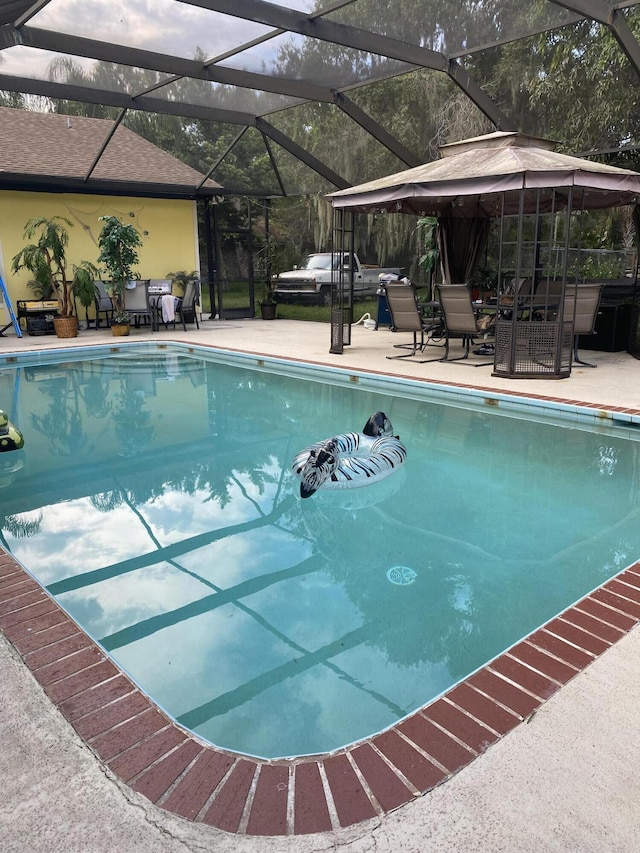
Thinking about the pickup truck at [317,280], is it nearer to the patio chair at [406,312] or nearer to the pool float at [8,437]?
the patio chair at [406,312]

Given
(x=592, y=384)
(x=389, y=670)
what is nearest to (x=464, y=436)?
(x=592, y=384)

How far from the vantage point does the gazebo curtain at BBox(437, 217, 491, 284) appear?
31.9 feet

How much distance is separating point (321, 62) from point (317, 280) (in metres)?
5.59

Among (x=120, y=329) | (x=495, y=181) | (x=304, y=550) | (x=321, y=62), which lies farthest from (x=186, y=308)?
(x=304, y=550)

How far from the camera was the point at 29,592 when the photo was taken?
8.50 feet

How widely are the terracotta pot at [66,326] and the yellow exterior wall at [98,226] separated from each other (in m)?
1.94

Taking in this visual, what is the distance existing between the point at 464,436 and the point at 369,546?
2.36m

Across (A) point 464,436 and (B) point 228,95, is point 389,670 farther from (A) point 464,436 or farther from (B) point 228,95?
(B) point 228,95

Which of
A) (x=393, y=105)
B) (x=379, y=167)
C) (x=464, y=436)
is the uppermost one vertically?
(x=393, y=105)

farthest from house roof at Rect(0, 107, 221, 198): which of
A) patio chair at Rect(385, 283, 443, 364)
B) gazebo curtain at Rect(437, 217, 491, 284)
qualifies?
patio chair at Rect(385, 283, 443, 364)

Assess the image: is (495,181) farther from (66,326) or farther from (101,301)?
(101,301)

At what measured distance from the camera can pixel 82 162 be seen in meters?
13.2

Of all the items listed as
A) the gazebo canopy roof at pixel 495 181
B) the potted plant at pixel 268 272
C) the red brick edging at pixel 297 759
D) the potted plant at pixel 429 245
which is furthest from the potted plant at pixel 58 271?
the red brick edging at pixel 297 759

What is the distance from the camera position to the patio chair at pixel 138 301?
12.4 metres
